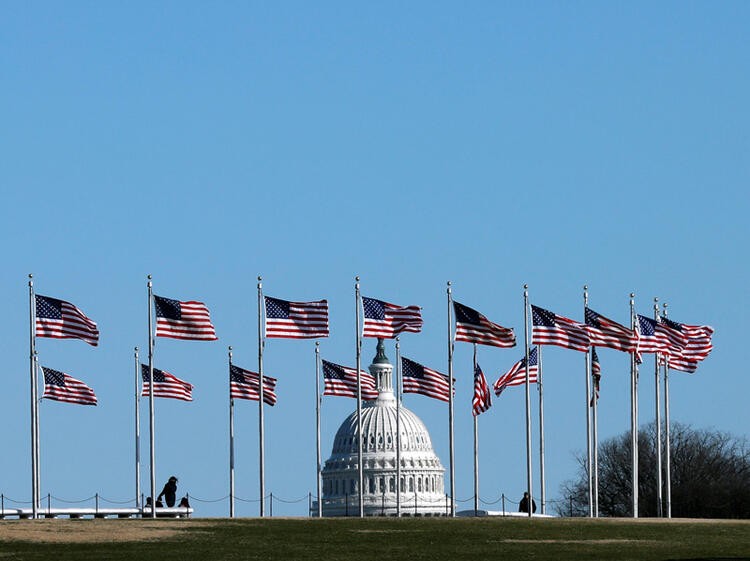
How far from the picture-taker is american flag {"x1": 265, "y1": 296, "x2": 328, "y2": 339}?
255 ft

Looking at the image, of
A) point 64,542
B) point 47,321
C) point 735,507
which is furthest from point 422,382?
point 735,507

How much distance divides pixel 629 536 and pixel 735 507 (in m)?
71.3

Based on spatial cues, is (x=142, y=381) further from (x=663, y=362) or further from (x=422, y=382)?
(x=663, y=362)

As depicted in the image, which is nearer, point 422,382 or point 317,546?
point 317,546

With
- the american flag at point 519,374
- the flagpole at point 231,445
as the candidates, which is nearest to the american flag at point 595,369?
the american flag at point 519,374

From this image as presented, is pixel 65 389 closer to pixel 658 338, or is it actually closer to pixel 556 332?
pixel 556 332

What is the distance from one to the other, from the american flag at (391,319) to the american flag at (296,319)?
109 inches

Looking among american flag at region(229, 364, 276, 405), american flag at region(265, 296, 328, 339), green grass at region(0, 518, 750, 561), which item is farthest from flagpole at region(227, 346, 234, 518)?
green grass at region(0, 518, 750, 561)

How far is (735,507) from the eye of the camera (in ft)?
429

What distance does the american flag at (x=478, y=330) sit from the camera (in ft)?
264

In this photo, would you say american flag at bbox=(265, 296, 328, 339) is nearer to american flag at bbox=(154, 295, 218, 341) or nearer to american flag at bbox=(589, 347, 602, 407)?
american flag at bbox=(154, 295, 218, 341)

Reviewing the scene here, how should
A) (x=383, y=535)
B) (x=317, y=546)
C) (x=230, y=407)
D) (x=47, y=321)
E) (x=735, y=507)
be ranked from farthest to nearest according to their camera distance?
(x=735, y=507) < (x=230, y=407) < (x=47, y=321) < (x=383, y=535) < (x=317, y=546)

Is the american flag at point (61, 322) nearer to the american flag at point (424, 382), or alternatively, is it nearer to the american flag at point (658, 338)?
the american flag at point (424, 382)

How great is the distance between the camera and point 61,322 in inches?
2943
